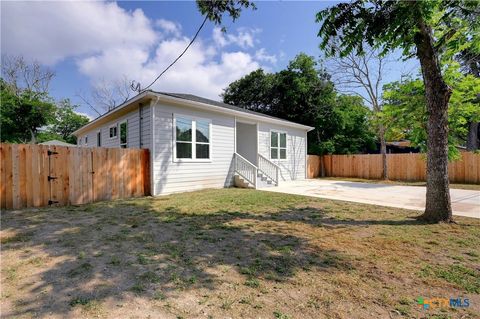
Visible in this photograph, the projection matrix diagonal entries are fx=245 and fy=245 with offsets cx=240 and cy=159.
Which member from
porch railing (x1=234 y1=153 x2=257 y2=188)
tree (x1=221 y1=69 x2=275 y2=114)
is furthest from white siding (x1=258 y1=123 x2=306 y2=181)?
tree (x1=221 y1=69 x2=275 y2=114)

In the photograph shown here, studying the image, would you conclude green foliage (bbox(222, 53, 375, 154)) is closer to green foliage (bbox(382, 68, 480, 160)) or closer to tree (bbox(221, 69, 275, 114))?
tree (bbox(221, 69, 275, 114))

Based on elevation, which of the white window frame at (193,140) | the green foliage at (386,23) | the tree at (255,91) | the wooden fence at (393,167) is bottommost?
the wooden fence at (393,167)

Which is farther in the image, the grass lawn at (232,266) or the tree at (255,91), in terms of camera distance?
the tree at (255,91)

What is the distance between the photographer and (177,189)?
360 inches

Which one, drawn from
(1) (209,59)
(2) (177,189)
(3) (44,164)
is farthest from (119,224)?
(1) (209,59)

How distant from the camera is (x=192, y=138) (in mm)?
9703

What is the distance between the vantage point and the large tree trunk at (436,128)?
16.1ft

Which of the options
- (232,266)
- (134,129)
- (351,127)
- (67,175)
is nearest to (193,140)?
(134,129)

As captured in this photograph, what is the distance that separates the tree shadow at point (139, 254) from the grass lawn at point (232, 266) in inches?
0.6

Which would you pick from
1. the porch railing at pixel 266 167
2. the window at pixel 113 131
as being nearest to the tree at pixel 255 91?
the porch railing at pixel 266 167

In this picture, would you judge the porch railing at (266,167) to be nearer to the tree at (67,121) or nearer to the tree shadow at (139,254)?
the tree shadow at (139,254)

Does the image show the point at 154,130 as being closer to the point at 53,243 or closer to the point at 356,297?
the point at 53,243

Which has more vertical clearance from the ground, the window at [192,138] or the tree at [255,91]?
the tree at [255,91]

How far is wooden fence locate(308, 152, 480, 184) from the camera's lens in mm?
12875
